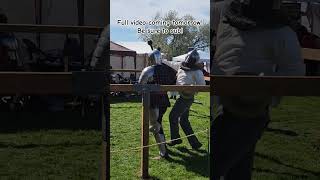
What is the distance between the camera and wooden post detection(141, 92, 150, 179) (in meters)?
2.70

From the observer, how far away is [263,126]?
9.48ft

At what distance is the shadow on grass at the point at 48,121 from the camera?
8.63 feet

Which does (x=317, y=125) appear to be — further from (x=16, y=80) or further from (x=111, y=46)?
(x=16, y=80)

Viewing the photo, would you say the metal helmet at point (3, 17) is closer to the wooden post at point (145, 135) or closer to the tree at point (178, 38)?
the tree at point (178, 38)

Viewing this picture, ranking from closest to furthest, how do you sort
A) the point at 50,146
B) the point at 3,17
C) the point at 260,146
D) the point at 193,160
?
the point at 3,17, the point at 50,146, the point at 193,160, the point at 260,146

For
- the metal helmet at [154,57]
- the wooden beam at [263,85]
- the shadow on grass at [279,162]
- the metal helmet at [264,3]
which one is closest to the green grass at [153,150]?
the wooden beam at [263,85]

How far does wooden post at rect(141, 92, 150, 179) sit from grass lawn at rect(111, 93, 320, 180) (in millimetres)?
23

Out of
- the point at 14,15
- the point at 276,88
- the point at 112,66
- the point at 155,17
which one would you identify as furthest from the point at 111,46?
the point at 276,88

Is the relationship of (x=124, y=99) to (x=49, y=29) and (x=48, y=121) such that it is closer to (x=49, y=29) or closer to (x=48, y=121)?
(x=48, y=121)

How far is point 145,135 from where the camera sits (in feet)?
8.89

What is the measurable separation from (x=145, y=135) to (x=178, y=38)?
534mm

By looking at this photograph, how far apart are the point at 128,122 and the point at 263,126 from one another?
77 cm

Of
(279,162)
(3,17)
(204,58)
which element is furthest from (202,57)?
(3,17)

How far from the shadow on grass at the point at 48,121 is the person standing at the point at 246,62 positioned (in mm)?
648
